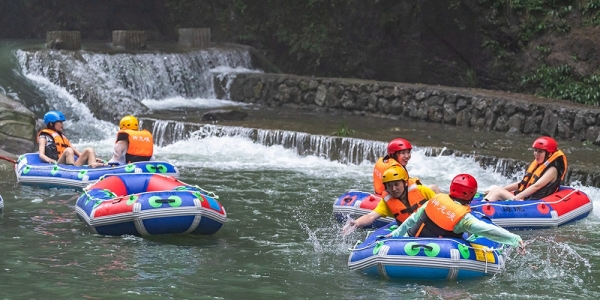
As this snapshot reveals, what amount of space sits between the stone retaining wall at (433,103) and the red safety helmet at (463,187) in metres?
8.99

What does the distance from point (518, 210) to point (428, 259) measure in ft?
9.86

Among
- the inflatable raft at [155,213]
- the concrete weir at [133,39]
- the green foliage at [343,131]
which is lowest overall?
the inflatable raft at [155,213]

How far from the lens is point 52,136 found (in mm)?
13070

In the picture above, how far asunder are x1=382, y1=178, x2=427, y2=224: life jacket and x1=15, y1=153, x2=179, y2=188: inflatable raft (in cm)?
459

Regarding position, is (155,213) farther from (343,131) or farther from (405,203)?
(343,131)

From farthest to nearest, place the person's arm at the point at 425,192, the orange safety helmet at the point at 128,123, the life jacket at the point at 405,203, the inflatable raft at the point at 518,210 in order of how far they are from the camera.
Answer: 1. the orange safety helmet at the point at 128,123
2. the inflatable raft at the point at 518,210
3. the person's arm at the point at 425,192
4. the life jacket at the point at 405,203

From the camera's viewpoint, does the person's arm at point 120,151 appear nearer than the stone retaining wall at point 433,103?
Yes

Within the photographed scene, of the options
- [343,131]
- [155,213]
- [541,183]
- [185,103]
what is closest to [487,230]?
[155,213]

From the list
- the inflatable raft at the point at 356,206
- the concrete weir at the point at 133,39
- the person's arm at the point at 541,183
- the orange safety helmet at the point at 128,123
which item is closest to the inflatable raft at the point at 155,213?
the inflatable raft at the point at 356,206

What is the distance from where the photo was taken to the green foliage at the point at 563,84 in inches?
720

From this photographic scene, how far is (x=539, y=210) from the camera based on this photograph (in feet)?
35.0

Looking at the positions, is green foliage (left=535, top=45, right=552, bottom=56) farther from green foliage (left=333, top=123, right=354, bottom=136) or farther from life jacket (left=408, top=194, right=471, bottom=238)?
life jacket (left=408, top=194, right=471, bottom=238)

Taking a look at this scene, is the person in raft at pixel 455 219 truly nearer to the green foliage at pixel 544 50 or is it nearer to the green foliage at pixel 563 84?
the green foliage at pixel 563 84

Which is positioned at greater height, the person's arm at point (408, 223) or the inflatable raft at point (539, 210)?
the person's arm at point (408, 223)
